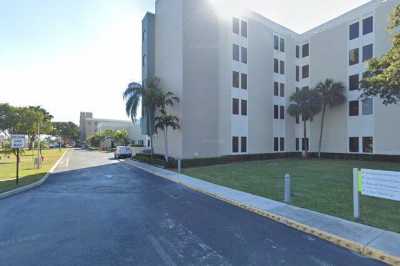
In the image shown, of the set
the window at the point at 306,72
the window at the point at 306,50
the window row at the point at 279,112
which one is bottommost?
the window row at the point at 279,112

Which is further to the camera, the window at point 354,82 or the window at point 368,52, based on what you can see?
the window at point 354,82

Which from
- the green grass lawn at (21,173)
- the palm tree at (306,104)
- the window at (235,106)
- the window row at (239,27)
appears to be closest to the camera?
the green grass lawn at (21,173)

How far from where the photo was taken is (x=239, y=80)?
89.2 feet

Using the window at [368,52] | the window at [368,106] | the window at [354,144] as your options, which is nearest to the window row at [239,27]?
the window at [368,52]

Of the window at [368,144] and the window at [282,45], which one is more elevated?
the window at [282,45]

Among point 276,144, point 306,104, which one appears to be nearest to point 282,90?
point 306,104

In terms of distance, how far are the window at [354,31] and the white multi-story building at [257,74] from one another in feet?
0.35

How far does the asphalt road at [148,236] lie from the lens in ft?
15.6

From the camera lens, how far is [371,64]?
56.0 ft

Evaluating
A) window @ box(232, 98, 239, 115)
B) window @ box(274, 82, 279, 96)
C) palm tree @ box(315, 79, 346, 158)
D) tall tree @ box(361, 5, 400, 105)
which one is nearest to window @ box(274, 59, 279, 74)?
window @ box(274, 82, 279, 96)

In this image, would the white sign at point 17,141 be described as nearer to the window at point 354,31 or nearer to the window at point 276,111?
the window at point 276,111

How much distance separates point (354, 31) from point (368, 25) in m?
1.44

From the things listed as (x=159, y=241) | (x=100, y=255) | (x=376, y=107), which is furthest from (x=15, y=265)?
(x=376, y=107)

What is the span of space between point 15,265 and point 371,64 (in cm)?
2160
